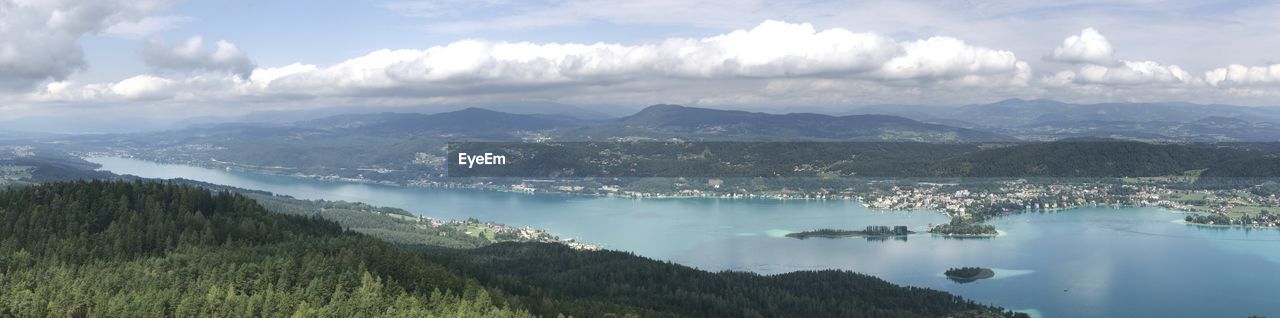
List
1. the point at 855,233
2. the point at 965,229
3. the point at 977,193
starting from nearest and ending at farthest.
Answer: the point at 855,233, the point at 965,229, the point at 977,193

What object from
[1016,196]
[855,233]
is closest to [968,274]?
[855,233]

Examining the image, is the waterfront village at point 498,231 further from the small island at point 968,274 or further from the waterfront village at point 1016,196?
the waterfront village at point 1016,196

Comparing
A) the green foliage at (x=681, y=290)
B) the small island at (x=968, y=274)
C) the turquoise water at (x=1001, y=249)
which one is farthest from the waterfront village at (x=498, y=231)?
the small island at (x=968, y=274)

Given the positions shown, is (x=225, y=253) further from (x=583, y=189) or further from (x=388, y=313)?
(x=583, y=189)

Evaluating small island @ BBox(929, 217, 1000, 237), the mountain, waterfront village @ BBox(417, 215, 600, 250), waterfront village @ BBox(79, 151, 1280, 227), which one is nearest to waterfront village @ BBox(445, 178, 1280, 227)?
waterfront village @ BBox(79, 151, 1280, 227)

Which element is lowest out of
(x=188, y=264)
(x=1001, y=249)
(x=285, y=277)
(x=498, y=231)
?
(x=1001, y=249)

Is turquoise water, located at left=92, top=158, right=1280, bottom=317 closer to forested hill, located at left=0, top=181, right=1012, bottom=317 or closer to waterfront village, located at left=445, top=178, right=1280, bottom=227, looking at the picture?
waterfront village, located at left=445, top=178, right=1280, bottom=227

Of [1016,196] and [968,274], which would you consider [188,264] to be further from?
[1016,196]
